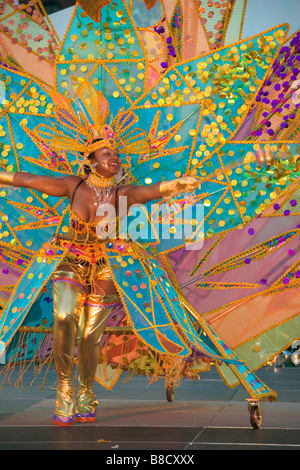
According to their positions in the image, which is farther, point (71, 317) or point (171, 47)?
point (171, 47)

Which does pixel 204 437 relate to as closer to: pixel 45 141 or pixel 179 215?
pixel 179 215

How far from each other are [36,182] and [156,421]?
145 cm

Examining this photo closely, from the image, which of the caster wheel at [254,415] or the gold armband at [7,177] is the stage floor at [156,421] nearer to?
the caster wheel at [254,415]

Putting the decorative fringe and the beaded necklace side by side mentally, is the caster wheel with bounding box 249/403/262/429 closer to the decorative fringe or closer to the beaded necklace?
the decorative fringe

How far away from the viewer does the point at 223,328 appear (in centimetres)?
466

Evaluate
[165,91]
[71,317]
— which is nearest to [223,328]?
[71,317]

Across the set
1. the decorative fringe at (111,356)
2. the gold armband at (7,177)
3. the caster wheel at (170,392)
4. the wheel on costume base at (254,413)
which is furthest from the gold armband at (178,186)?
the caster wheel at (170,392)

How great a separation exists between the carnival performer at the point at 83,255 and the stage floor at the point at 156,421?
0.27 meters

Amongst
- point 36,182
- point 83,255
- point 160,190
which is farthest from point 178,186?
point 36,182

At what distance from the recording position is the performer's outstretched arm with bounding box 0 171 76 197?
433 centimetres

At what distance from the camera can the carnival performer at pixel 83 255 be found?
4262 mm

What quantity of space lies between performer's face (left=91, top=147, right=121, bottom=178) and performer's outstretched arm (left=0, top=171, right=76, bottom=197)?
189 mm

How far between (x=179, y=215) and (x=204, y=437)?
4.33 feet

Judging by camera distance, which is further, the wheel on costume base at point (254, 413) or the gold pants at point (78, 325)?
the gold pants at point (78, 325)
